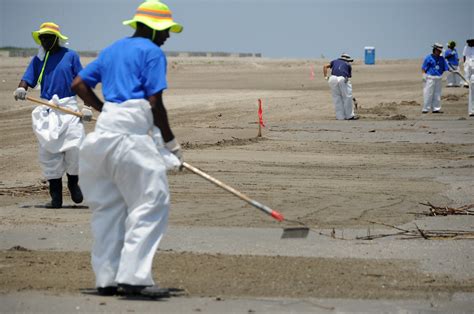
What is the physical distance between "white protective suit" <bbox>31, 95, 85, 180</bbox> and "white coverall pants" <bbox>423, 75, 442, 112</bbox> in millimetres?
18281

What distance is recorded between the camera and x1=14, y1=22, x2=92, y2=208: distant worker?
12.7 meters

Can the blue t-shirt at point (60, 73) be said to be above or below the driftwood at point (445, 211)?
above

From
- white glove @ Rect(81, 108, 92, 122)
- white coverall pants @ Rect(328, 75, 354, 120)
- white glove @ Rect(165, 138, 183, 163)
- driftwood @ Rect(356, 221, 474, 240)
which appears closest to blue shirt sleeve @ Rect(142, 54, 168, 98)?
white glove @ Rect(165, 138, 183, 163)

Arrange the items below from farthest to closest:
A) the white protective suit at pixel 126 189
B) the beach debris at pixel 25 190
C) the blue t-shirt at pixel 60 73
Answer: the beach debris at pixel 25 190 < the blue t-shirt at pixel 60 73 < the white protective suit at pixel 126 189

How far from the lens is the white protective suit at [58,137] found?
41.7 ft

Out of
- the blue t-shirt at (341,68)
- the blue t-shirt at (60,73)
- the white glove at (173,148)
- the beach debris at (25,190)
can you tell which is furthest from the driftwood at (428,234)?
the blue t-shirt at (341,68)

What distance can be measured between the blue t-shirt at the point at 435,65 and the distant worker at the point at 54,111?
62.2 ft

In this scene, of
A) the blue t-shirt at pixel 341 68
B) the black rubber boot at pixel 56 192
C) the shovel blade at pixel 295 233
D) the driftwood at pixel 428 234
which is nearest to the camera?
the shovel blade at pixel 295 233

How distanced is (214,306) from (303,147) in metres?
12.1

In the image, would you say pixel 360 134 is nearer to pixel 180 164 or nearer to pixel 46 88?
pixel 46 88

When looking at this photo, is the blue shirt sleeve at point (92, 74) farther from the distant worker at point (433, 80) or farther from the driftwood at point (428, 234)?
the distant worker at point (433, 80)

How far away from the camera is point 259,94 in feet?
130

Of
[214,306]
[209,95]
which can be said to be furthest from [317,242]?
[209,95]

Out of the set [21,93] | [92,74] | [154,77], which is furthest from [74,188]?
[154,77]
